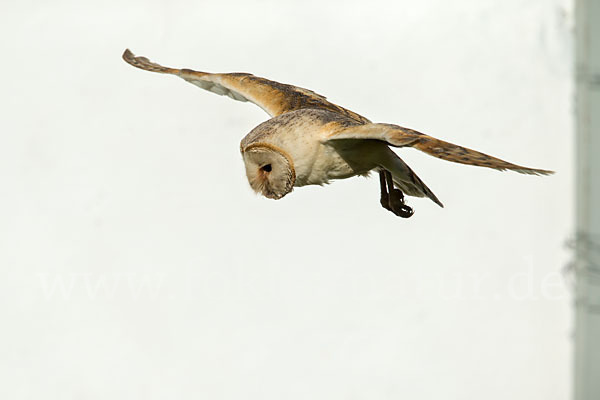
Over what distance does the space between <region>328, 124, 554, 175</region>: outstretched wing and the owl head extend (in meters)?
0.10

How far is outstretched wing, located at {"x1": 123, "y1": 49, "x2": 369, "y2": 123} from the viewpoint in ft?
6.47

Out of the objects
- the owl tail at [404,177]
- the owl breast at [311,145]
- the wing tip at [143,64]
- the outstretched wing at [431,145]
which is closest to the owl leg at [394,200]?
the owl tail at [404,177]

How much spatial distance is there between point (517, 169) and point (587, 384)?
104 inches

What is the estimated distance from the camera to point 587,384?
3797 millimetres

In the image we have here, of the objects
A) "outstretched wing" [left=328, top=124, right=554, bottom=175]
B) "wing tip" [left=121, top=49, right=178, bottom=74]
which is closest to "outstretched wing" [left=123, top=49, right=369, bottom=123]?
"wing tip" [left=121, top=49, right=178, bottom=74]

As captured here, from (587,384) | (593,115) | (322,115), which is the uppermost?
(593,115)

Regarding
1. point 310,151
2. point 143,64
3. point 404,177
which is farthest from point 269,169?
point 143,64

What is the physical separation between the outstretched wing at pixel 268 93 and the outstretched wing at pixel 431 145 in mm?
344

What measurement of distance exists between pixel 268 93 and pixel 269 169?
1.12 feet

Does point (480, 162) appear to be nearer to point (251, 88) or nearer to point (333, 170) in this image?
point (333, 170)

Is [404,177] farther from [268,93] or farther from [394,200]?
[268,93]

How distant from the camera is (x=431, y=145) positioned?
4.82 ft

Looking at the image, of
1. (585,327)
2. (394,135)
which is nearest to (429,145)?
(394,135)

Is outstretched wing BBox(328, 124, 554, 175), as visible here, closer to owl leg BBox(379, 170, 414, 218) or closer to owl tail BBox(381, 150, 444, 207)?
owl tail BBox(381, 150, 444, 207)
